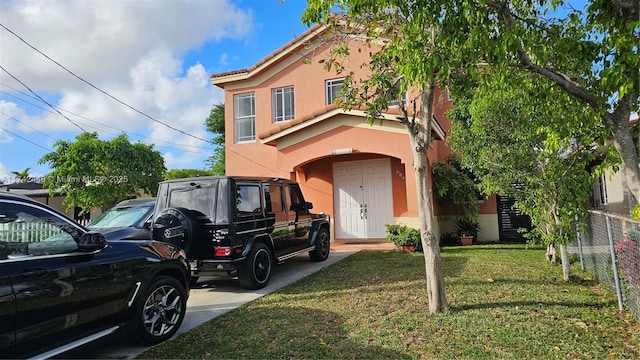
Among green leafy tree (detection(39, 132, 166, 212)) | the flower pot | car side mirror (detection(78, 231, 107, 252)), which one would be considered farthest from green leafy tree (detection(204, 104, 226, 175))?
car side mirror (detection(78, 231, 107, 252))

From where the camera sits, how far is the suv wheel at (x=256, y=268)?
7.04 meters

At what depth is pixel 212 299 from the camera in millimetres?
6840

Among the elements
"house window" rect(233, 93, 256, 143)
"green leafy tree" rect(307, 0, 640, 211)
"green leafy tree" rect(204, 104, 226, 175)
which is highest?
"green leafy tree" rect(204, 104, 226, 175)

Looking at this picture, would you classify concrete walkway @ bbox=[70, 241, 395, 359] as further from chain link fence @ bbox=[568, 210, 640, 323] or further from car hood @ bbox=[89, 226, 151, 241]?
chain link fence @ bbox=[568, 210, 640, 323]

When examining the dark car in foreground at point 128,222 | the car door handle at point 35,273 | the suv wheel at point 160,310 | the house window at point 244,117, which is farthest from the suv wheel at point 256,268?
the house window at point 244,117

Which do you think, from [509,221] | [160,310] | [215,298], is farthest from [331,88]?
[160,310]

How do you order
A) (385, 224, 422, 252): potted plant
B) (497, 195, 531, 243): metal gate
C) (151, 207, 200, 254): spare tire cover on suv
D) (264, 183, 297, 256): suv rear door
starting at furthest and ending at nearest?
1. (497, 195, 531, 243): metal gate
2. (385, 224, 422, 252): potted plant
3. (264, 183, 297, 256): suv rear door
4. (151, 207, 200, 254): spare tire cover on suv

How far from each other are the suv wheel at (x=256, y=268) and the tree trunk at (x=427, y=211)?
314 cm

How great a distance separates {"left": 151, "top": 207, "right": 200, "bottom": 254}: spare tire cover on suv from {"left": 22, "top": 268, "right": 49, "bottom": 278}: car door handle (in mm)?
3027

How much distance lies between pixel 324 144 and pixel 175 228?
20.9ft

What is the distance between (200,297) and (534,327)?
17.4 feet

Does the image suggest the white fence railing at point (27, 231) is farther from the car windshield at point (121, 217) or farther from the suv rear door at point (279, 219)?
the car windshield at point (121, 217)

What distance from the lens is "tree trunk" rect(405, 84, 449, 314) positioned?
17.8 ft

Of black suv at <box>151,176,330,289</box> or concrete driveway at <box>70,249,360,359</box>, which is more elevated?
black suv at <box>151,176,330,289</box>
